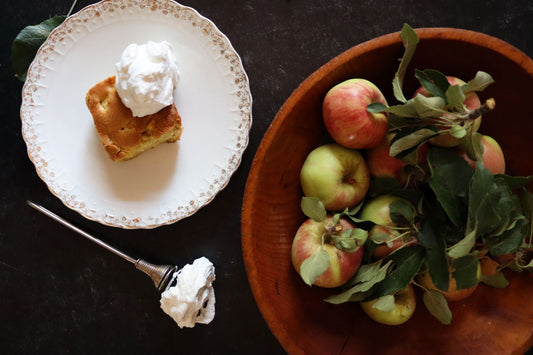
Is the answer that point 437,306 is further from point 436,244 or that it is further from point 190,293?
point 190,293

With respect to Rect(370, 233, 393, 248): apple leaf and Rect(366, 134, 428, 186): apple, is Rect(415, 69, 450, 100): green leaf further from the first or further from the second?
Rect(370, 233, 393, 248): apple leaf

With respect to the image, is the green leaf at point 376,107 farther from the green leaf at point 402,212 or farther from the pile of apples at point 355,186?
the green leaf at point 402,212

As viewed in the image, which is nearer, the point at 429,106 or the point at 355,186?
the point at 429,106

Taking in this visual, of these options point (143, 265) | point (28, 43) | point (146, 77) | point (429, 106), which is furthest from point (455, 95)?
point (28, 43)

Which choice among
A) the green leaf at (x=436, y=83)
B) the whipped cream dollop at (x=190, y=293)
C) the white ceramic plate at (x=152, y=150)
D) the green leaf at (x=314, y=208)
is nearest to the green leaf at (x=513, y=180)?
the green leaf at (x=436, y=83)

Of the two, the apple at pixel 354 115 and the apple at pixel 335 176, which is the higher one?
the apple at pixel 354 115

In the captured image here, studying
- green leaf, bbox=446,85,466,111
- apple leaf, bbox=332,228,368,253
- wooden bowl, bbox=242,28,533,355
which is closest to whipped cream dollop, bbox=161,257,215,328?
wooden bowl, bbox=242,28,533,355
